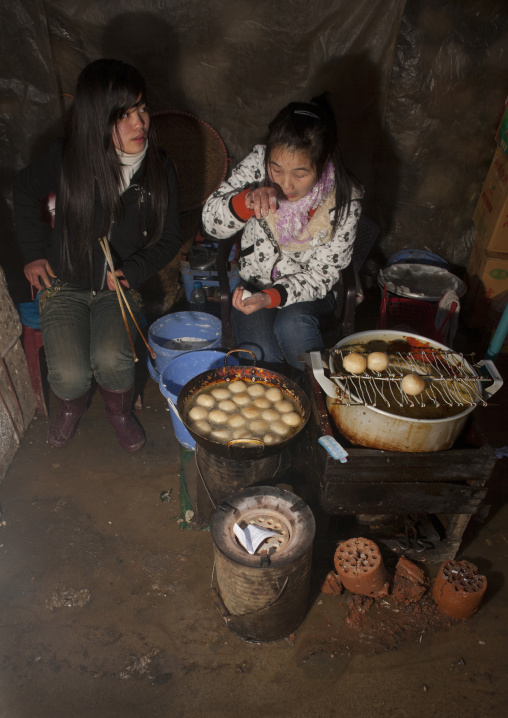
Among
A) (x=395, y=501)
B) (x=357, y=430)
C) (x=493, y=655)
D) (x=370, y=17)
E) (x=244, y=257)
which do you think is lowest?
(x=493, y=655)

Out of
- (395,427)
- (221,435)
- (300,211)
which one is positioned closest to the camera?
(395,427)

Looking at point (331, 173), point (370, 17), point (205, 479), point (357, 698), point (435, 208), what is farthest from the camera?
point (435, 208)

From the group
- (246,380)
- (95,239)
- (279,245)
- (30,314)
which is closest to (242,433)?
(246,380)

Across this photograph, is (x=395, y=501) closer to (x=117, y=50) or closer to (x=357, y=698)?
(x=357, y=698)

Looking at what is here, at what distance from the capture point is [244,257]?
11.6 feet

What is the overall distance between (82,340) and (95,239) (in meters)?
0.69

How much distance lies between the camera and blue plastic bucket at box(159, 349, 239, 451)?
3.44m

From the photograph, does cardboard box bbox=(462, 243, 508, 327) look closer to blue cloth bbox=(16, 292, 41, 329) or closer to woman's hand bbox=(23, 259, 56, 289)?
woman's hand bbox=(23, 259, 56, 289)

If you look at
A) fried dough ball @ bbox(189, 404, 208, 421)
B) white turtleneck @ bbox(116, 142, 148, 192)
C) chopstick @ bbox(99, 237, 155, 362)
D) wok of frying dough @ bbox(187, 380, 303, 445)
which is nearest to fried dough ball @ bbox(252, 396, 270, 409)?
wok of frying dough @ bbox(187, 380, 303, 445)

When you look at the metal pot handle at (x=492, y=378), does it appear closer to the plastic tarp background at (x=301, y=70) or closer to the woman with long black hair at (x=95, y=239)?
the woman with long black hair at (x=95, y=239)

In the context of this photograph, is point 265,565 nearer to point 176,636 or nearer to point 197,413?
point 176,636

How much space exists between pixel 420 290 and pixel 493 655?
9.53 ft

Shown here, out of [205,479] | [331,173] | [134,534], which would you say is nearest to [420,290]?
[331,173]

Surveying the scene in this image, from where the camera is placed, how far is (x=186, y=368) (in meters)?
3.53
